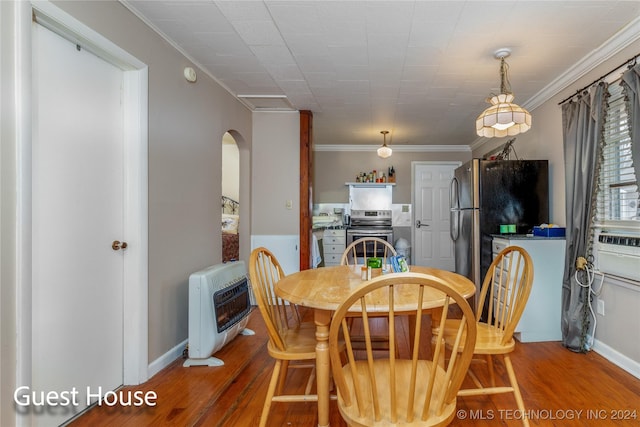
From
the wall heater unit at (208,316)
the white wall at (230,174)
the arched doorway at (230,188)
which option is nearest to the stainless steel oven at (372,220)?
the arched doorway at (230,188)

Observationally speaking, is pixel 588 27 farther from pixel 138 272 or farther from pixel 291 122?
pixel 138 272

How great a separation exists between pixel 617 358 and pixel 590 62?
2240 millimetres

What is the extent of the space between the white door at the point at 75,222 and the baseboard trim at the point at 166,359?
209 mm

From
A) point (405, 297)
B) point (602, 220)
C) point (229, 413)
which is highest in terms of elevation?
point (602, 220)

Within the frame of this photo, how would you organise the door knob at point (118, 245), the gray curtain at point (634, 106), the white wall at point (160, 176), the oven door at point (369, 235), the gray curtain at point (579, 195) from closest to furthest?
the white wall at point (160, 176)
the door knob at point (118, 245)
the gray curtain at point (634, 106)
the gray curtain at point (579, 195)
the oven door at point (369, 235)

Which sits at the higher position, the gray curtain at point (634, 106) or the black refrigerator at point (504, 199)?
the gray curtain at point (634, 106)

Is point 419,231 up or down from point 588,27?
down

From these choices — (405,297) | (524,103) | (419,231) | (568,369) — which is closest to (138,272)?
(405,297)

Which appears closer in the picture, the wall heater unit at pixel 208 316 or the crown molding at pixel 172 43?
the crown molding at pixel 172 43

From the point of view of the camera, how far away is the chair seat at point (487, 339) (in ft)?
5.07

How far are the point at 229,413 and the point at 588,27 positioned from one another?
3.28 m

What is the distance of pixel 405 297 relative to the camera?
143cm

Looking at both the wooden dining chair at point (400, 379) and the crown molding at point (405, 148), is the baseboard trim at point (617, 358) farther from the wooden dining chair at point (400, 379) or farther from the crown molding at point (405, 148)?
the crown molding at point (405, 148)

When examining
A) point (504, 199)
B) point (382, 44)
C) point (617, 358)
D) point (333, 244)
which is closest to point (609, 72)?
point (504, 199)
